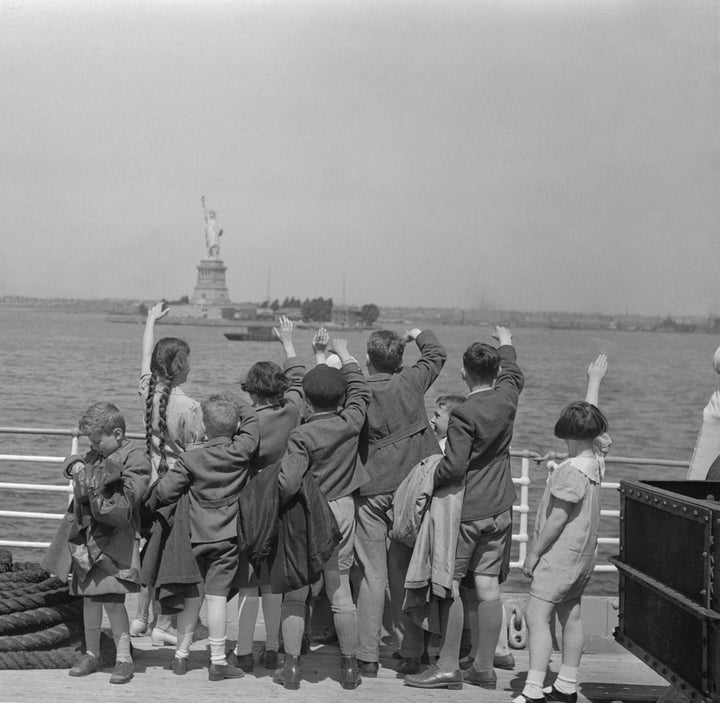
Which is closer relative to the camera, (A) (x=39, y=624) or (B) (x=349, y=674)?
(B) (x=349, y=674)

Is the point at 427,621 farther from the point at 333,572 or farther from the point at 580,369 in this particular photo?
the point at 580,369

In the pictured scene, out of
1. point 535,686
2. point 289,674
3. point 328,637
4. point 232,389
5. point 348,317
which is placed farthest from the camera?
point 348,317

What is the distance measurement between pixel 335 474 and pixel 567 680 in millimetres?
1348

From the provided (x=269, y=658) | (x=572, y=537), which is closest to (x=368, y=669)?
(x=269, y=658)

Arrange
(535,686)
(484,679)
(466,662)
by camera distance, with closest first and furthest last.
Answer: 1. (535,686)
2. (484,679)
3. (466,662)

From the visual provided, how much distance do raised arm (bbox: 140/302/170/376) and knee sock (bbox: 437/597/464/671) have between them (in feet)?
6.28

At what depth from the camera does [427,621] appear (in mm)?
4859

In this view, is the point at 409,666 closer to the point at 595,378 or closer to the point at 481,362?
the point at 481,362

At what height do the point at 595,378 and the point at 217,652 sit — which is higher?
the point at 595,378

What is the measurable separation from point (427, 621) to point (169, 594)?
3.94ft

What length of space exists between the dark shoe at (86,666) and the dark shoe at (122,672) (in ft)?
0.44

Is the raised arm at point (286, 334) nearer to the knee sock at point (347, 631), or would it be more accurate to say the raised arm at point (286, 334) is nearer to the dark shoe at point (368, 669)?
the knee sock at point (347, 631)

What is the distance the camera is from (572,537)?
4.43 meters

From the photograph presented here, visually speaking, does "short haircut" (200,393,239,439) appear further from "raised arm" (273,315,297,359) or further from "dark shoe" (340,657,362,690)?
"dark shoe" (340,657,362,690)
